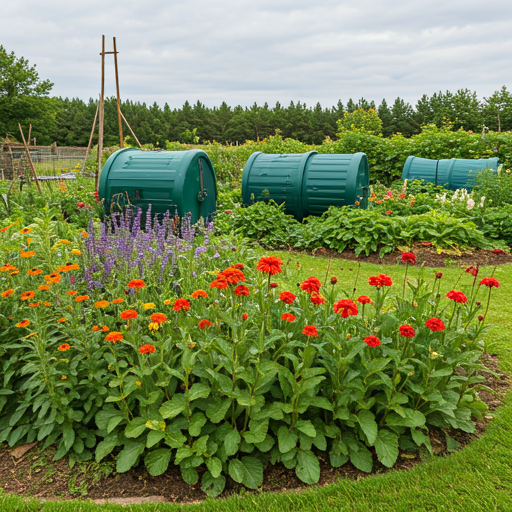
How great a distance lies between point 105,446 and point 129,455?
6.2 inches

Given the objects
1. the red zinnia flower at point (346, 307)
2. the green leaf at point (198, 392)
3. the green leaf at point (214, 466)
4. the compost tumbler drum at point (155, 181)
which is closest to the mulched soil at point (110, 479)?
the green leaf at point (214, 466)

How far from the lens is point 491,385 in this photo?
2.94 meters

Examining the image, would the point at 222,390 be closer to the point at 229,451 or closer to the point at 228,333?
the point at 229,451

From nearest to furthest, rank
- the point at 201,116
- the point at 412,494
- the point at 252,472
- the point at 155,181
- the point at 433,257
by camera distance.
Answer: the point at 412,494
the point at 252,472
the point at 433,257
the point at 155,181
the point at 201,116

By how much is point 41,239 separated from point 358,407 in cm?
266

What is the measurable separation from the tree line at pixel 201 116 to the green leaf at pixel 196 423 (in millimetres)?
39352

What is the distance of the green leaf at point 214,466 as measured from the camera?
202cm

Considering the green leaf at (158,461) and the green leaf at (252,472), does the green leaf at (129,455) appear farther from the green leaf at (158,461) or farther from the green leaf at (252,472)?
the green leaf at (252,472)

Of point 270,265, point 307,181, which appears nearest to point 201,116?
point 307,181

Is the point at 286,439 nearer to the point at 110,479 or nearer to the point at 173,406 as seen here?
the point at 173,406

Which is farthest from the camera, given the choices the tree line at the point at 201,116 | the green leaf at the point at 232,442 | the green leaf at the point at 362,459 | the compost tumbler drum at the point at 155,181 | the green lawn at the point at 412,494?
the tree line at the point at 201,116

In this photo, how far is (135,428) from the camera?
2145 mm

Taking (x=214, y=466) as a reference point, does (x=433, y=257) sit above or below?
above

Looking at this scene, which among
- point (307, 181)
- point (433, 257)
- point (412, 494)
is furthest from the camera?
point (307, 181)
